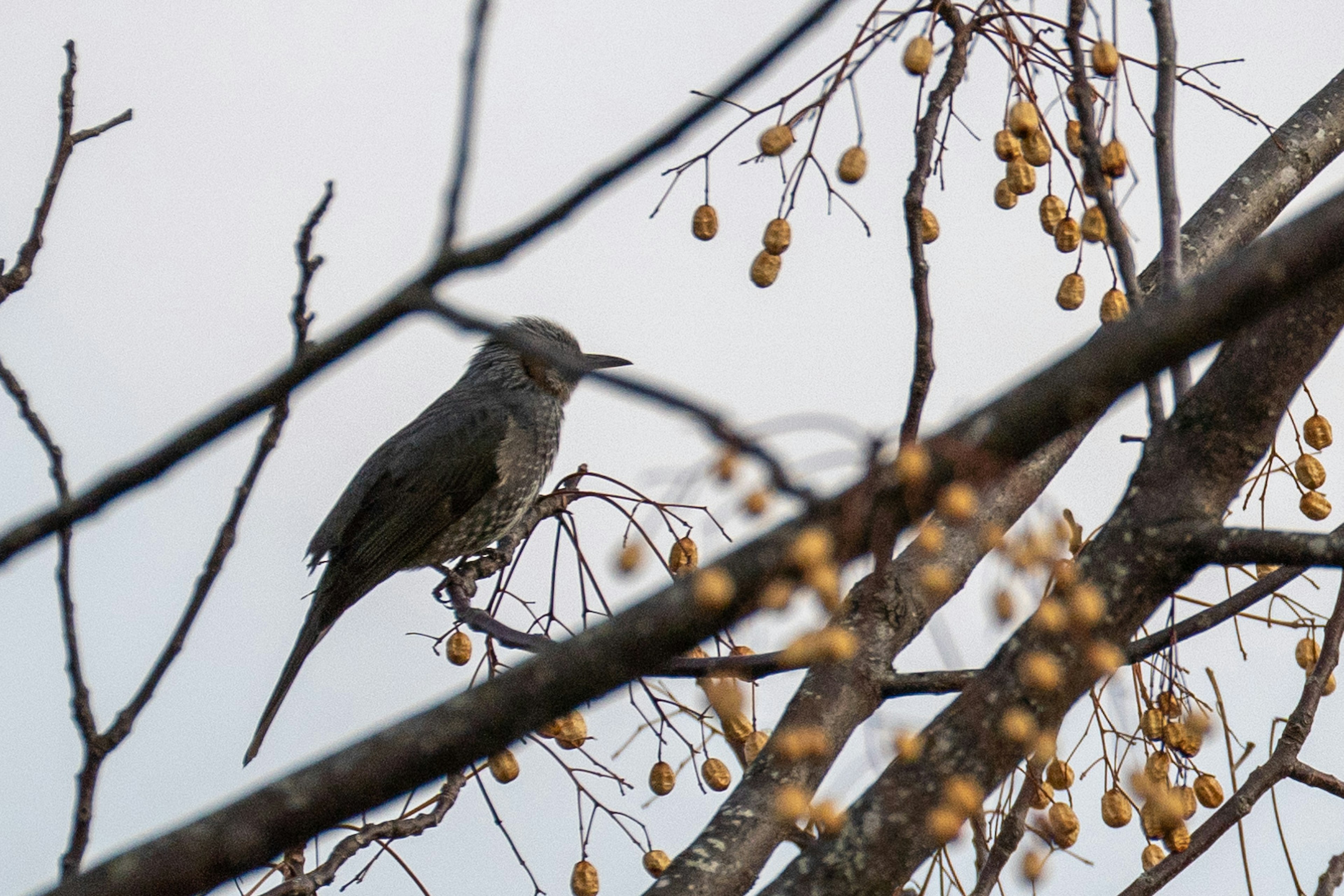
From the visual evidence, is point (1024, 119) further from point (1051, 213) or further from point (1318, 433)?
point (1318, 433)

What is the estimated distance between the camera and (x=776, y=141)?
8.33ft

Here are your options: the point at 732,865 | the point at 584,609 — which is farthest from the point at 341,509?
the point at 732,865

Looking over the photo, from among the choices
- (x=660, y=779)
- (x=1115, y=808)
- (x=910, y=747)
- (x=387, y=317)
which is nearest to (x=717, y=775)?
(x=660, y=779)

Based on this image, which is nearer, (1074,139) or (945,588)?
(945,588)

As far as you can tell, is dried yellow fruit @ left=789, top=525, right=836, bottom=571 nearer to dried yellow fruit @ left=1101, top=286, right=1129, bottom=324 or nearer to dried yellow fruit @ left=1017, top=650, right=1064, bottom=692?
dried yellow fruit @ left=1017, top=650, right=1064, bottom=692

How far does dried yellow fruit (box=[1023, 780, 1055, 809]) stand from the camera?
264 cm

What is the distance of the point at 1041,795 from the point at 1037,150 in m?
1.26

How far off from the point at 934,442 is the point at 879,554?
0.58 feet

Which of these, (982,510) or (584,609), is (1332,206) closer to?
(982,510)

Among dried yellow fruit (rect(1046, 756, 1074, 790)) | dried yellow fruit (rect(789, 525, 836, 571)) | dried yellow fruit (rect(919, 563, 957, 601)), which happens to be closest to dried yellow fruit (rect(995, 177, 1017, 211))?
dried yellow fruit (rect(919, 563, 957, 601))

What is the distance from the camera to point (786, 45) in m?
1.29

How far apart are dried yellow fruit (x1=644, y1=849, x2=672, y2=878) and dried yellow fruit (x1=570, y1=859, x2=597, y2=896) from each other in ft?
0.49

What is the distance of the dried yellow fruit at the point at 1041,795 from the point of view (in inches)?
104

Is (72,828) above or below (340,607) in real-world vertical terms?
below
